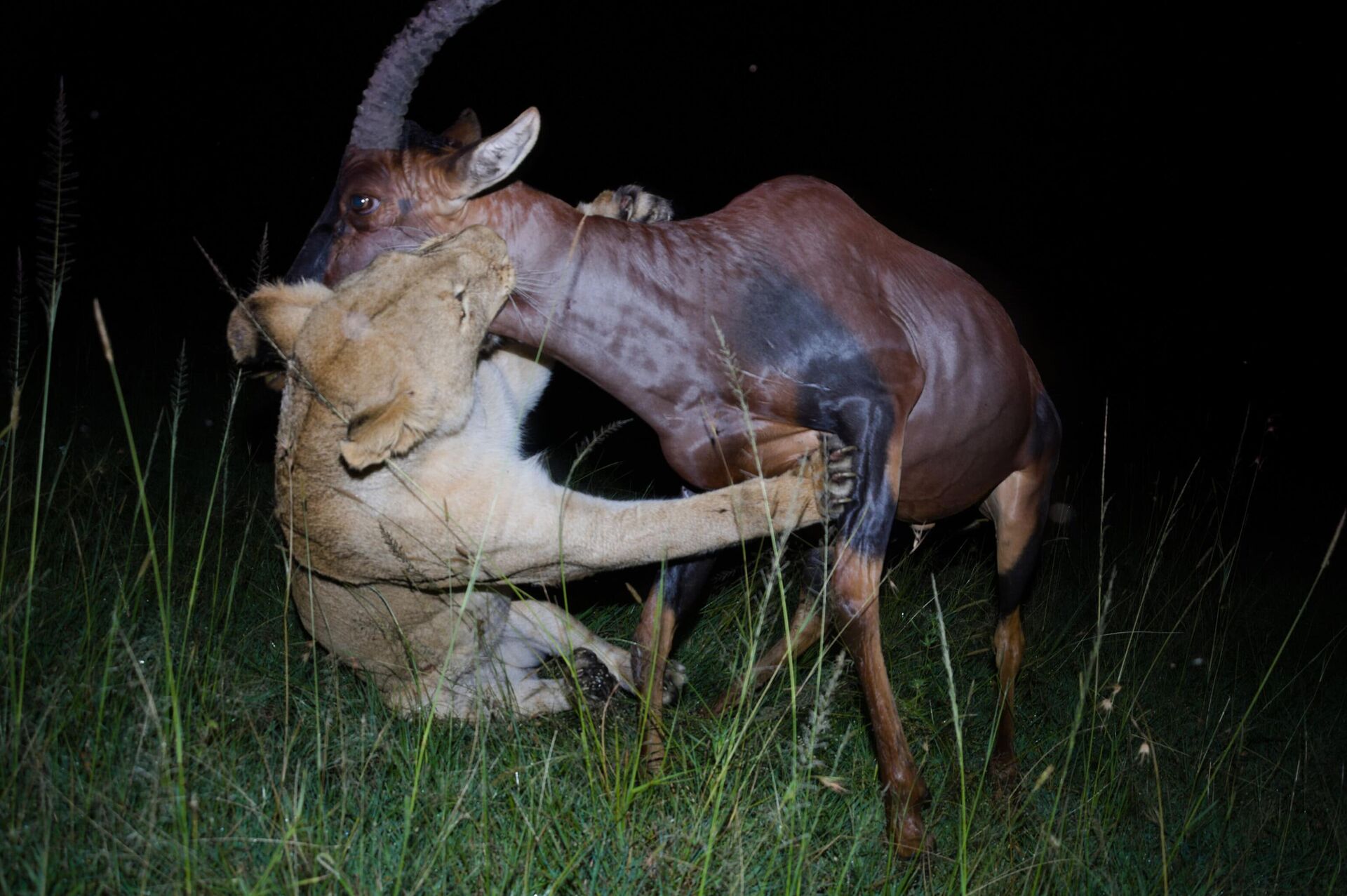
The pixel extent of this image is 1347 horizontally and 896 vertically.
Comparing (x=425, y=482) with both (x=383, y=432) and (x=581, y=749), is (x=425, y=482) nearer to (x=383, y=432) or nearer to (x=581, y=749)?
(x=383, y=432)

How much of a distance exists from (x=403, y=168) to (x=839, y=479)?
1.52 m

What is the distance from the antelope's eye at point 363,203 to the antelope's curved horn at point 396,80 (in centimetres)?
16

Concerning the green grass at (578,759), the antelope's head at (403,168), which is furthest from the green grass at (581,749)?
the antelope's head at (403,168)

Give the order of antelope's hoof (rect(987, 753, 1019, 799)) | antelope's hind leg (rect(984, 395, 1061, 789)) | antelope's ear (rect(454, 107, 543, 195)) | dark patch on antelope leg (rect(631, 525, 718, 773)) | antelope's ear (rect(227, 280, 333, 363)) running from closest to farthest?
antelope's ear (rect(454, 107, 543, 195)) → antelope's ear (rect(227, 280, 333, 363)) → dark patch on antelope leg (rect(631, 525, 718, 773)) → antelope's hoof (rect(987, 753, 1019, 799)) → antelope's hind leg (rect(984, 395, 1061, 789))

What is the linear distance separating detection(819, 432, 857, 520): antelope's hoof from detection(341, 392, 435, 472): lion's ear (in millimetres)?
1139

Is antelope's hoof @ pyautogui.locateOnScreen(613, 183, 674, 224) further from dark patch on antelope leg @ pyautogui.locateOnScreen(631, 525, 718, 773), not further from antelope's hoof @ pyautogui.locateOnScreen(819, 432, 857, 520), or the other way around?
antelope's hoof @ pyautogui.locateOnScreen(819, 432, 857, 520)

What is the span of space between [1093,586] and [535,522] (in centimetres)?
410

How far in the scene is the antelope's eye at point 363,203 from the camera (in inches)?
115

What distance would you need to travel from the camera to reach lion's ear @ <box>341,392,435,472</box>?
2.69 meters

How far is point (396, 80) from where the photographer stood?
9.77ft

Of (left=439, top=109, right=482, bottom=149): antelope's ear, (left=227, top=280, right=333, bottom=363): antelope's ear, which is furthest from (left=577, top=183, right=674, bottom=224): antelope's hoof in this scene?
(left=227, top=280, right=333, bottom=363): antelope's ear

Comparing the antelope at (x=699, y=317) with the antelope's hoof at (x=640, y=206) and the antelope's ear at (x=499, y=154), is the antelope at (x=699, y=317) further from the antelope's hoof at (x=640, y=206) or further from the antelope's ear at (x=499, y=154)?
the antelope's hoof at (x=640, y=206)

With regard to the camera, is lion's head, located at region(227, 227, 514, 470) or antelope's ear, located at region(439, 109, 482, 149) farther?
antelope's ear, located at region(439, 109, 482, 149)

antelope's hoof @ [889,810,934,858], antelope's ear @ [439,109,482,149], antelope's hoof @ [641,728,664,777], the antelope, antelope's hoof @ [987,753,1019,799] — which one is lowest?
antelope's hoof @ [987,753,1019,799]
